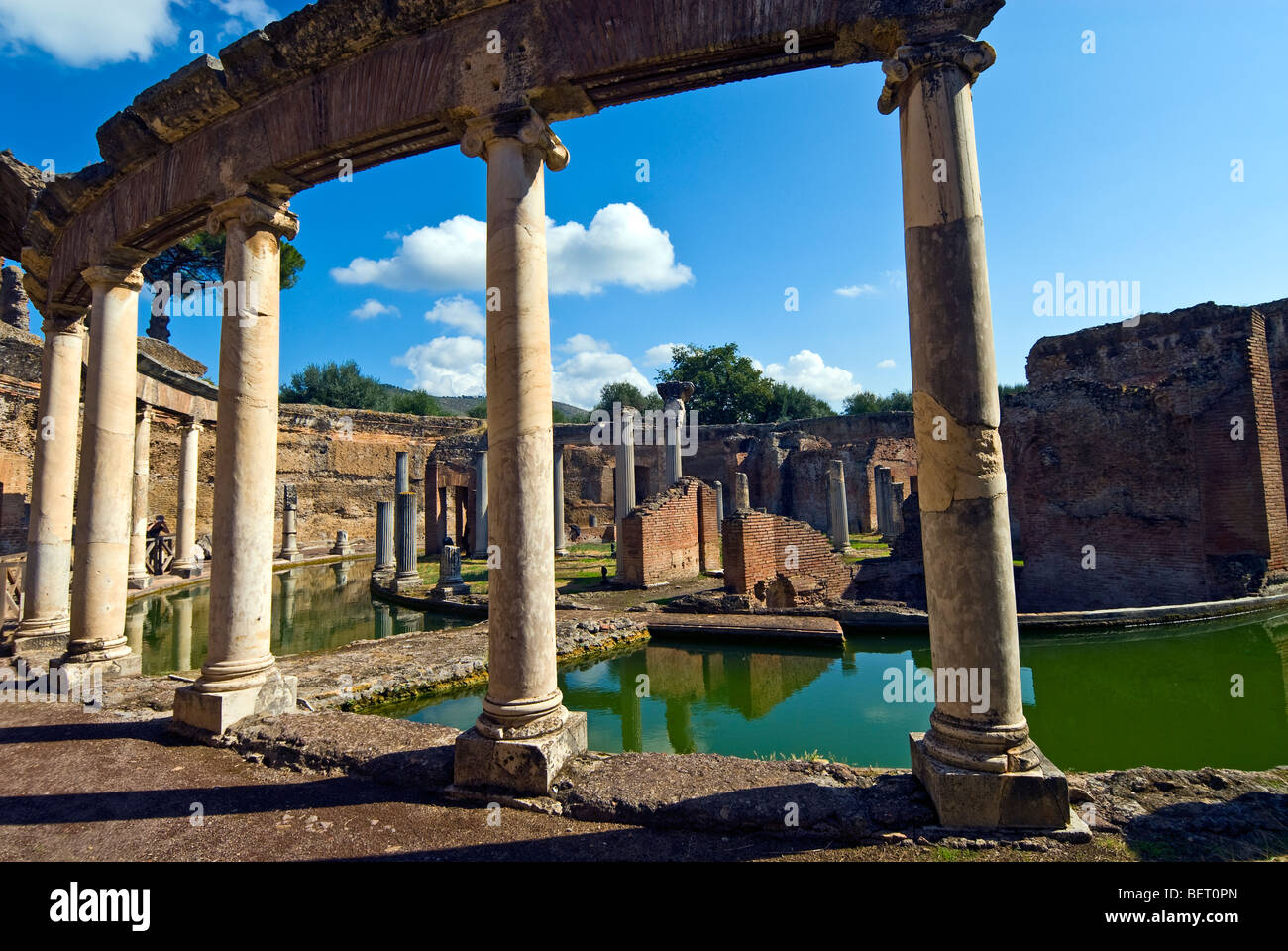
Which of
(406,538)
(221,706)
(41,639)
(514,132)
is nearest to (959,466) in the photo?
(514,132)

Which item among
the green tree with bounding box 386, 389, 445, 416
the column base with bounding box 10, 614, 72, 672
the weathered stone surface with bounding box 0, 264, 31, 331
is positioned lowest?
the column base with bounding box 10, 614, 72, 672

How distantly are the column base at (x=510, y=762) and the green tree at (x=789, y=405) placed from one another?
51108 mm

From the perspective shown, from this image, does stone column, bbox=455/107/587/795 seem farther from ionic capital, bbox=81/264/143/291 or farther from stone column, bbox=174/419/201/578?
stone column, bbox=174/419/201/578

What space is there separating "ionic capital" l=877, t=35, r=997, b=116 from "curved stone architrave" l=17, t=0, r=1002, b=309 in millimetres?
65

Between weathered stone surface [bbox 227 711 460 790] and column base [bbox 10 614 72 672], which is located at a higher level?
column base [bbox 10 614 72 672]

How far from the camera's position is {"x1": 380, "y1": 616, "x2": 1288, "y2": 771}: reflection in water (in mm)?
5605

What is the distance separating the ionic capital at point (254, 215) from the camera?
498cm

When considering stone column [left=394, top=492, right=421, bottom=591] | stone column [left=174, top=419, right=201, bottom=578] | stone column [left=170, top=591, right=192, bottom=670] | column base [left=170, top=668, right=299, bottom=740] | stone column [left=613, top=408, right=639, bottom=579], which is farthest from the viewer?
stone column [left=613, top=408, right=639, bottom=579]

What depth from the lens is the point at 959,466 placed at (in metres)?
3.22

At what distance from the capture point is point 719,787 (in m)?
3.31

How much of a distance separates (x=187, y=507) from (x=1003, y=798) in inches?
789

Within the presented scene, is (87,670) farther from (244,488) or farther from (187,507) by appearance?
(187,507)

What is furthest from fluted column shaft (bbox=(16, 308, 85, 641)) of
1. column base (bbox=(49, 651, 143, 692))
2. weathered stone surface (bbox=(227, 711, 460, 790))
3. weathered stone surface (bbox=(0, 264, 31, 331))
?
weathered stone surface (bbox=(0, 264, 31, 331))
